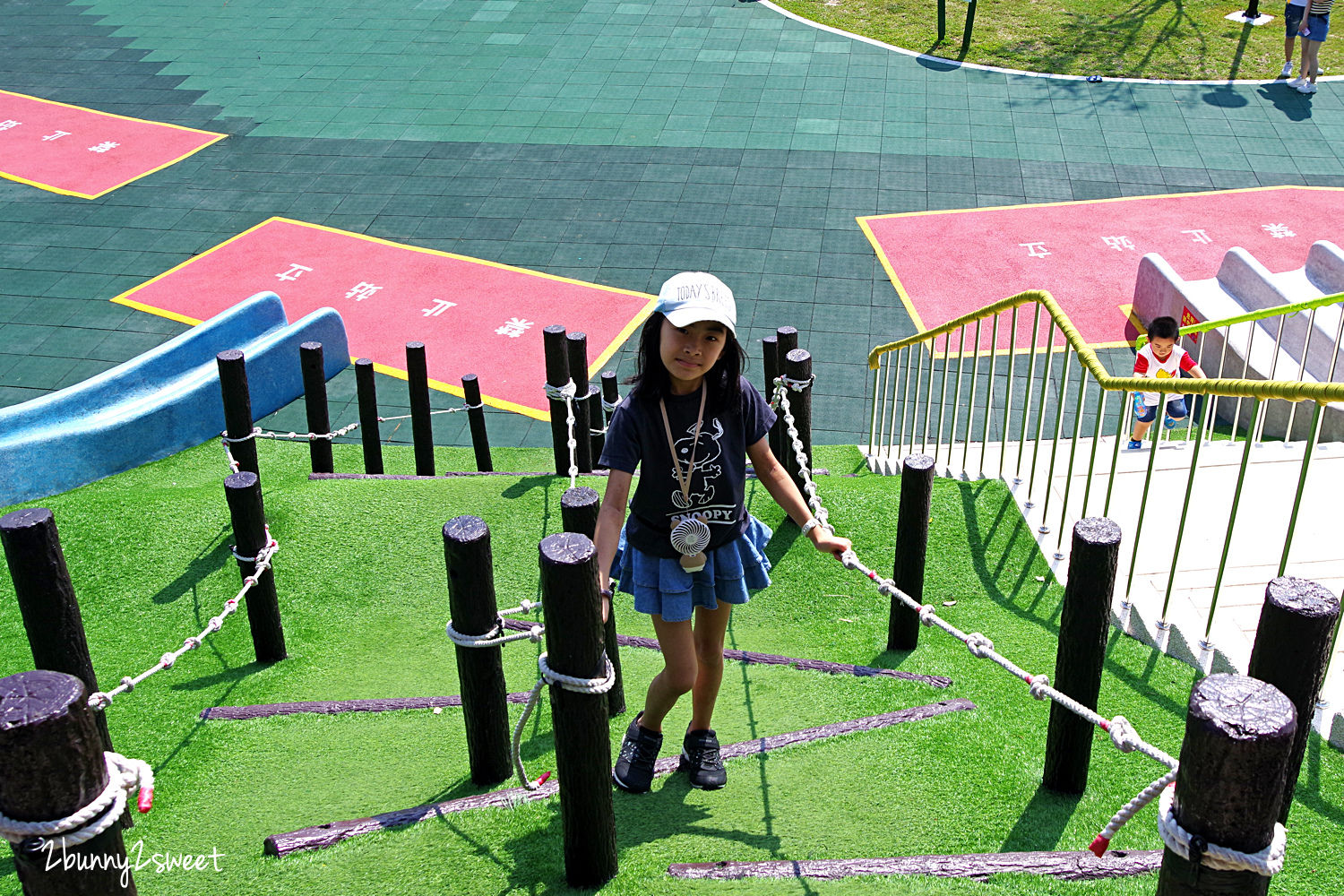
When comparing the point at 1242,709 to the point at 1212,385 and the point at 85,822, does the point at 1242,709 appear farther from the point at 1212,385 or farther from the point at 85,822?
the point at 1212,385

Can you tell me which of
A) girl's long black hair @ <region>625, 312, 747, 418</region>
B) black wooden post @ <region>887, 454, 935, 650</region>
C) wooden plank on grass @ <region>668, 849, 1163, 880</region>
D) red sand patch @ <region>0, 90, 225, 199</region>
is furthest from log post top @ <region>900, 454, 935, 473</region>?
red sand patch @ <region>0, 90, 225, 199</region>

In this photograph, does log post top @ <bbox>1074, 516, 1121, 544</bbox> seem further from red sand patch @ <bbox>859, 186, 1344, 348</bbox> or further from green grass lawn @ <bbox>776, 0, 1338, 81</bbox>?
green grass lawn @ <bbox>776, 0, 1338, 81</bbox>

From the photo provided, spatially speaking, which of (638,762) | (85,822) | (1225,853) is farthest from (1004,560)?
(85,822)

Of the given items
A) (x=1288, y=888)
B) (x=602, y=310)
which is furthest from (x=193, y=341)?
(x=1288, y=888)

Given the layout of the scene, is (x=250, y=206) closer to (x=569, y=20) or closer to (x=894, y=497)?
(x=569, y=20)

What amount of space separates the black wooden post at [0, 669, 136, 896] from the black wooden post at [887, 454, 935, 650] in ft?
10.0

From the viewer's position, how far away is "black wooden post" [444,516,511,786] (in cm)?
341

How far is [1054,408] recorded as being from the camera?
9727 millimetres

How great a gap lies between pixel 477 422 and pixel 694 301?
5518 mm

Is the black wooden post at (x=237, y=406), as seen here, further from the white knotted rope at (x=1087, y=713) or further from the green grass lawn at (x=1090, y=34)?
the green grass lawn at (x=1090, y=34)

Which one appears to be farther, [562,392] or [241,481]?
[562,392]

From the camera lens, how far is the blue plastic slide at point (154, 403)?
8297mm

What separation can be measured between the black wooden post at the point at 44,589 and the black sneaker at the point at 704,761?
78.8 inches

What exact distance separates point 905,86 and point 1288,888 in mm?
15474
